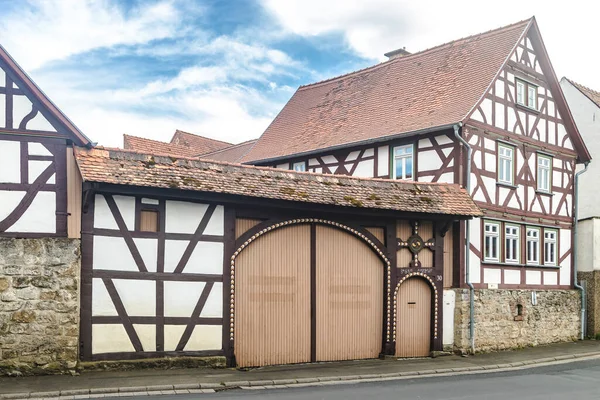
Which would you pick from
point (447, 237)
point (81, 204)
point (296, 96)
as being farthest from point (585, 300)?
point (81, 204)

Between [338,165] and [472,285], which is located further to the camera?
[338,165]

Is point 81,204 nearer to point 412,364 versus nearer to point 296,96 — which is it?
point 412,364

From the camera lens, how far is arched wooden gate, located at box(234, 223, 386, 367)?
51.5 feet

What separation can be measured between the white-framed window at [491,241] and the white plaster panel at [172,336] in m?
10.4

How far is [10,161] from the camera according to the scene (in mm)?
13383

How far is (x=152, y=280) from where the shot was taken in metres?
14.5

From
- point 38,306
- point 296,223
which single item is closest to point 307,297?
point 296,223

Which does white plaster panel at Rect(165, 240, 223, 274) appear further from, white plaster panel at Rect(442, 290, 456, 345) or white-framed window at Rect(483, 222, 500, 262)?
white-framed window at Rect(483, 222, 500, 262)

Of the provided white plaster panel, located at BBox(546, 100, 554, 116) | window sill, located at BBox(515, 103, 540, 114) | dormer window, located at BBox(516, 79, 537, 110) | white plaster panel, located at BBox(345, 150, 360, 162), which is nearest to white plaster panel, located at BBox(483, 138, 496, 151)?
window sill, located at BBox(515, 103, 540, 114)

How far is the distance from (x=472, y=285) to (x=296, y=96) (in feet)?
46.7

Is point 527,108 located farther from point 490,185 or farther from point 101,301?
point 101,301

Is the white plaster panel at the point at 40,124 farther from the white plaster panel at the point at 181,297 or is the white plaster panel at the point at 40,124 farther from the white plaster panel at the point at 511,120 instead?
the white plaster panel at the point at 511,120

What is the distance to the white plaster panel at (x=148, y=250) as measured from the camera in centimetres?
1440

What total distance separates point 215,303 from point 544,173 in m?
14.1
